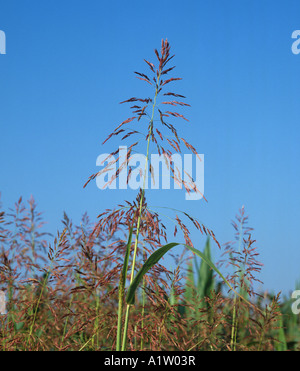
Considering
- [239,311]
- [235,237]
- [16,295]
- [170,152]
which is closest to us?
[170,152]

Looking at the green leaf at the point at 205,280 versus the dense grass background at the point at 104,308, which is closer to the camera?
the dense grass background at the point at 104,308

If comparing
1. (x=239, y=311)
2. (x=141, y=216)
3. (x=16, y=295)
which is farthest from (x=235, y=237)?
(x=16, y=295)

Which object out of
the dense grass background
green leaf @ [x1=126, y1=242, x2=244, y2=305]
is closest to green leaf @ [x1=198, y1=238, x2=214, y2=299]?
the dense grass background

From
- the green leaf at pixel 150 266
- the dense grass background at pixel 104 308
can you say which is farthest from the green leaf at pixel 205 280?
the green leaf at pixel 150 266

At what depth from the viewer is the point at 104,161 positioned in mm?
2645

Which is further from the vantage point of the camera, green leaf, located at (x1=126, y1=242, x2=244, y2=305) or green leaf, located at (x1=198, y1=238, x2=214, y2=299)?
green leaf, located at (x1=198, y1=238, x2=214, y2=299)

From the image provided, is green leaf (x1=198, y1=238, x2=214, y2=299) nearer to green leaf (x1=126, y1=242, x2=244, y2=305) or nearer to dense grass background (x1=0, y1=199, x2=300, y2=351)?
dense grass background (x1=0, y1=199, x2=300, y2=351)

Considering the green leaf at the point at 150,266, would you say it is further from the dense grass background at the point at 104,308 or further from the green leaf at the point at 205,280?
the green leaf at the point at 205,280

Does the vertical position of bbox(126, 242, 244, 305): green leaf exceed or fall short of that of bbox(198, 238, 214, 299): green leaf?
it falls short

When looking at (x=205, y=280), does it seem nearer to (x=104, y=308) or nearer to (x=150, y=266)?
(x=104, y=308)
